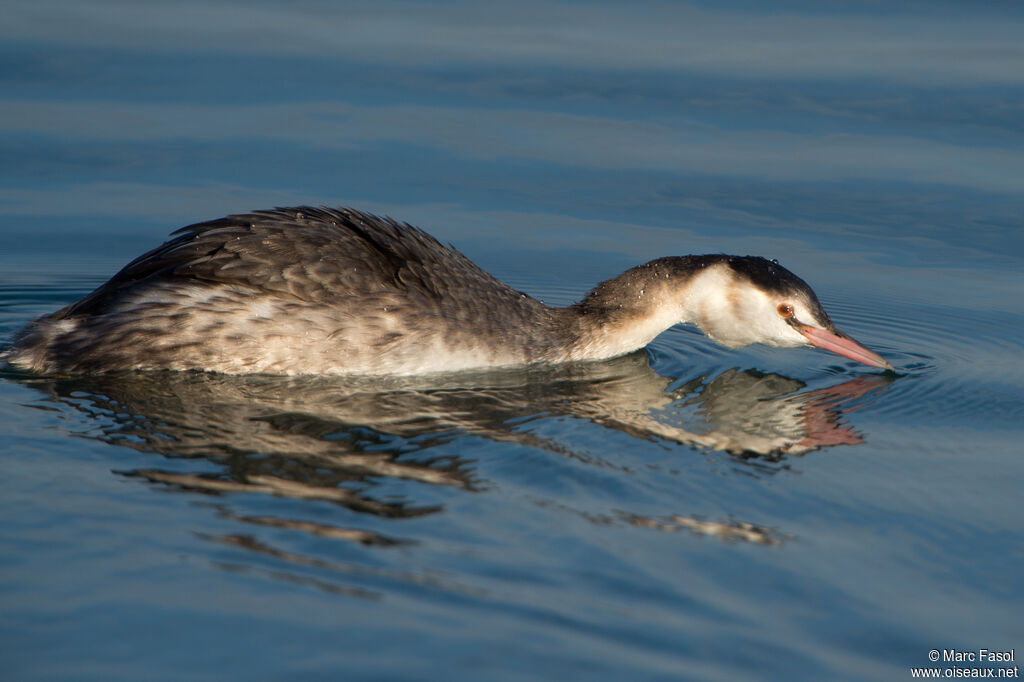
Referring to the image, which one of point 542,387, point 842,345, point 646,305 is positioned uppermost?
point 646,305

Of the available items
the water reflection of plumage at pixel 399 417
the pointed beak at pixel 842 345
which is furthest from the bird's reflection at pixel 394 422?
the pointed beak at pixel 842 345

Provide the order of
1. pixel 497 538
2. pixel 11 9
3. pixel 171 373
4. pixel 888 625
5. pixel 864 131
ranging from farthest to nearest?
pixel 11 9 → pixel 864 131 → pixel 171 373 → pixel 497 538 → pixel 888 625

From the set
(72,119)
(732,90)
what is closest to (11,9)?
(72,119)

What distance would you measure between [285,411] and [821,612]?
3466 mm

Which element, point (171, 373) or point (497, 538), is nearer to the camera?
point (497, 538)

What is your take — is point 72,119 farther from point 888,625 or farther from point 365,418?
point 888,625

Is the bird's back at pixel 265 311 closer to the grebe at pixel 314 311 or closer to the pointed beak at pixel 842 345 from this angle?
the grebe at pixel 314 311

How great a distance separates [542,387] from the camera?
27.8ft

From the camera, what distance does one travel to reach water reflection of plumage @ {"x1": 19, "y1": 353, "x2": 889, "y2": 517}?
645 centimetres

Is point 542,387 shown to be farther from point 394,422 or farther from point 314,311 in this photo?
point 314,311

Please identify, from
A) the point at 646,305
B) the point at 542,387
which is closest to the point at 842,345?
the point at 646,305

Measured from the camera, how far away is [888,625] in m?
5.22

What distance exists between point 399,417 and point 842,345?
331cm

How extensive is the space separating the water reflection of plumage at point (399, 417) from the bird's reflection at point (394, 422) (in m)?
0.01
